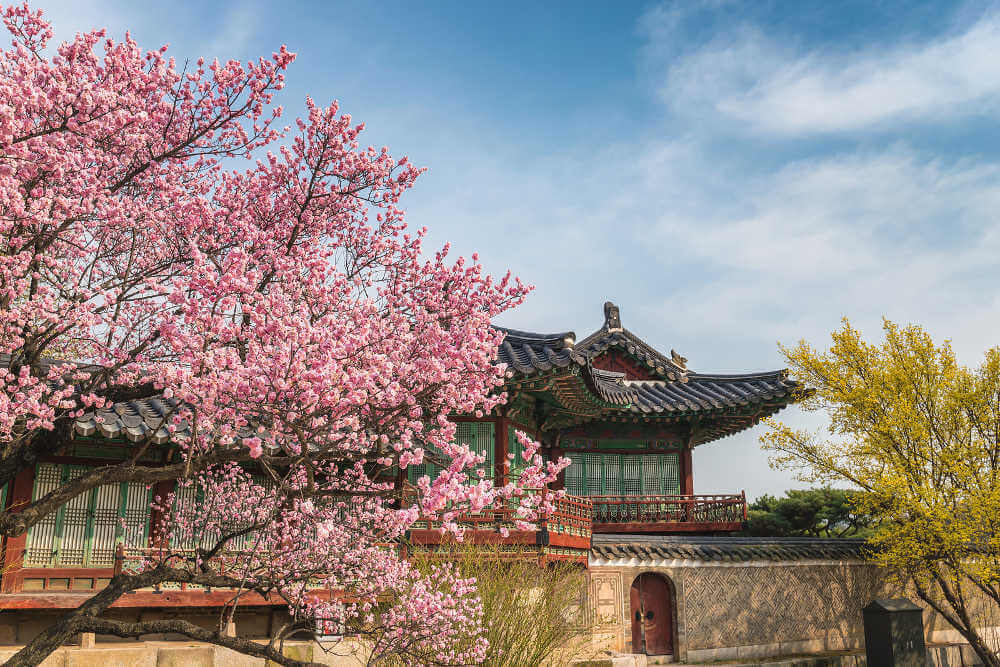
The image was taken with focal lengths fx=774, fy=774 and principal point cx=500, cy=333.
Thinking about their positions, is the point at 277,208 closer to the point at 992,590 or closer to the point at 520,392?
the point at 520,392

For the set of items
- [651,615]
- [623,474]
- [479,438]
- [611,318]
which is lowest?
[651,615]

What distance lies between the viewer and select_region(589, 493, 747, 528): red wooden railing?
20.7 meters

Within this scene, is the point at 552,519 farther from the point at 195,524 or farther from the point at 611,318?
the point at 611,318

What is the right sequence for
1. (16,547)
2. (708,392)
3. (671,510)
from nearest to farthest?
(16,547) < (671,510) < (708,392)

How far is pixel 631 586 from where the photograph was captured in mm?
17406

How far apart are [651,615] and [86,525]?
38.6 feet

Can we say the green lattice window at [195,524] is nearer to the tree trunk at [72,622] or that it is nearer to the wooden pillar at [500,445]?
the wooden pillar at [500,445]

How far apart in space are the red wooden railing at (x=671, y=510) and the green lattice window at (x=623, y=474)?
40 cm

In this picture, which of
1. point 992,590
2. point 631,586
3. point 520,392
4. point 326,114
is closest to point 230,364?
point 326,114

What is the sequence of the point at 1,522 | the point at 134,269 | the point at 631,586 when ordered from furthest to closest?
1. the point at 631,586
2. the point at 134,269
3. the point at 1,522

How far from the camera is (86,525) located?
13062 mm

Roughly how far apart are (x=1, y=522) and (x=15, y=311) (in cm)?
179

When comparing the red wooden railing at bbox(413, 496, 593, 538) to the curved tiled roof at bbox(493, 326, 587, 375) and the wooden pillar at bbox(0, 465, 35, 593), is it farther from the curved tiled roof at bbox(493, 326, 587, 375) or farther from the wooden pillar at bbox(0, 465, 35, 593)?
the wooden pillar at bbox(0, 465, 35, 593)

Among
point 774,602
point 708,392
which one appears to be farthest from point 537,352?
point 774,602
